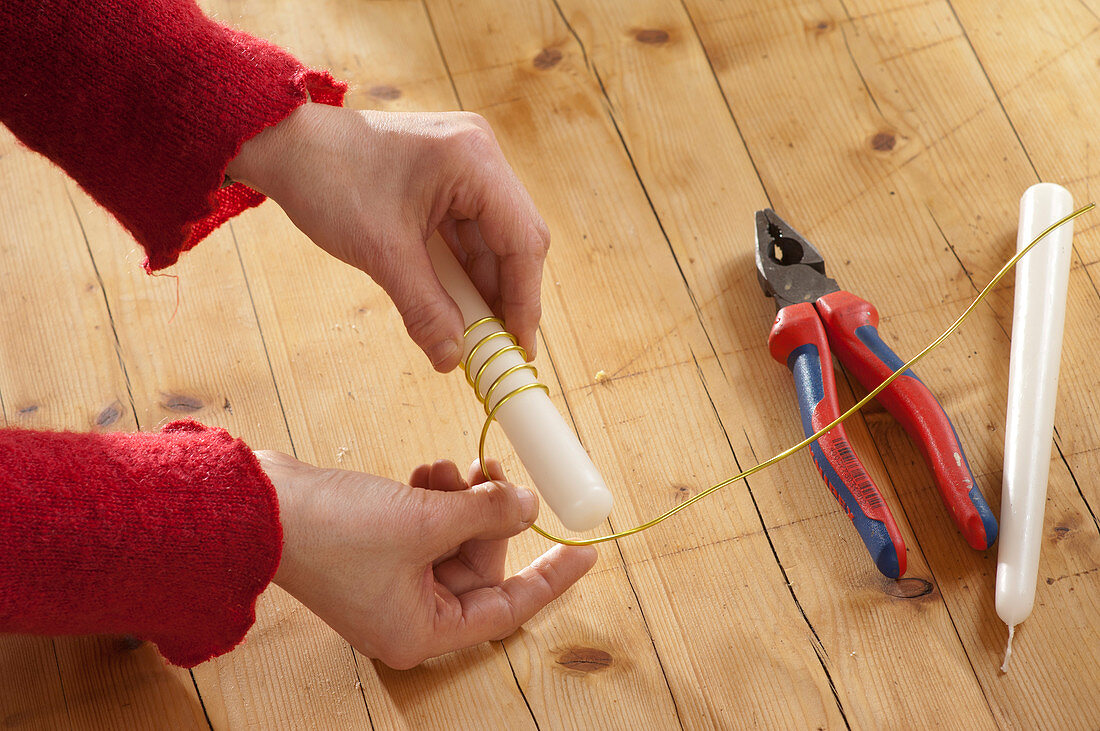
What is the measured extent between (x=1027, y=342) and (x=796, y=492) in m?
0.26

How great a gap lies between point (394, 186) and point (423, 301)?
0.30 feet

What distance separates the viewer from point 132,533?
64 cm

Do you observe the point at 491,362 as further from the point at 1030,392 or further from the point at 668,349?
the point at 1030,392

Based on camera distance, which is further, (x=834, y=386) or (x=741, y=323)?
(x=741, y=323)

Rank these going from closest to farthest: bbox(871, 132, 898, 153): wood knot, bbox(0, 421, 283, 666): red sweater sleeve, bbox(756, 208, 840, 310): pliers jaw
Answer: bbox(0, 421, 283, 666): red sweater sleeve → bbox(756, 208, 840, 310): pliers jaw → bbox(871, 132, 898, 153): wood knot

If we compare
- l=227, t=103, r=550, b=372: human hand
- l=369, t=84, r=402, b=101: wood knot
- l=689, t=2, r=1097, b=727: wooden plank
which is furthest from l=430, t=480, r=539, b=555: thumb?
l=369, t=84, r=402, b=101: wood knot

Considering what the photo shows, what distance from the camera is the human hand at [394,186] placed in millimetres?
715

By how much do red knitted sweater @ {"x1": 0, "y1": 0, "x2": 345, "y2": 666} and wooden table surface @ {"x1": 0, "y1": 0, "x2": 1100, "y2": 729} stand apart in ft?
0.50

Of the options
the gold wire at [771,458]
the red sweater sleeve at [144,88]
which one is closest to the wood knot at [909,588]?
the gold wire at [771,458]

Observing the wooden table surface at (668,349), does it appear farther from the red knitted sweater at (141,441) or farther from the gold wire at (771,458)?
the red knitted sweater at (141,441)

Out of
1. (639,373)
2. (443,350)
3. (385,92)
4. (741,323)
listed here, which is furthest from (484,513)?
(385,92)

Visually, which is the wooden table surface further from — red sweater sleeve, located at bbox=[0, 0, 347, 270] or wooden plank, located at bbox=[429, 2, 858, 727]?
red sweater sleeve, located at bbox=[0, 0, 347, 270]

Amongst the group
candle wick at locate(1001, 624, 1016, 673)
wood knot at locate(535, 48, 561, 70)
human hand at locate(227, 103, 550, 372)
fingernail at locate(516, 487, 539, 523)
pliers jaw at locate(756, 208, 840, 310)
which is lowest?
candle wick at locate(1001, 624, 1016, 673)

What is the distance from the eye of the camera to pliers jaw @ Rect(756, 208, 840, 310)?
0.90 metres
